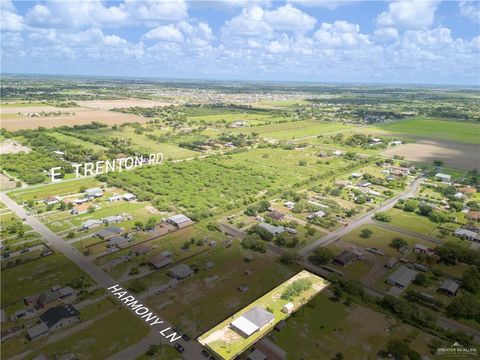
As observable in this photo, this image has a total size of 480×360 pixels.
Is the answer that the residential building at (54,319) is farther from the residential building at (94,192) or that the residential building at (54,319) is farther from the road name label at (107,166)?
the road name label at (107,166)

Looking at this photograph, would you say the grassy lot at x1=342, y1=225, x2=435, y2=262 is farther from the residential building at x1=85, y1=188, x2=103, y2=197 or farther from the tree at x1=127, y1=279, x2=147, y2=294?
the residential building at x1=85, y1=188, x2=103, y2=197

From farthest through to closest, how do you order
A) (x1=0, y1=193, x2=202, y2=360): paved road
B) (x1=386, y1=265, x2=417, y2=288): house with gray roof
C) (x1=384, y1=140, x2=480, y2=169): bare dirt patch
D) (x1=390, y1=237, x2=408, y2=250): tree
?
(x1=384, y1=140, x2=480, y2=169): bare dirt patch → (x1=390, y1=237, x2=408, y2=250): tree → (x1=386, y1=265, x2=417, y2=288): house with gray roof → (x1=0, y1=193, x2=202, y2=360): paved road

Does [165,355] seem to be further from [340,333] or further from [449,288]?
[449,288]

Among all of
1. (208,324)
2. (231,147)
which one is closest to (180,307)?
(208,324)

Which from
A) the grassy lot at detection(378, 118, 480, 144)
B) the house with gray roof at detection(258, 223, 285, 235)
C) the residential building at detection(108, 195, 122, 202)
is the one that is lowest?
the house with gray roof at detection(258, 223, 285, 235)

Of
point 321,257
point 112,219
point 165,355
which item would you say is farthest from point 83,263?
point 321,257

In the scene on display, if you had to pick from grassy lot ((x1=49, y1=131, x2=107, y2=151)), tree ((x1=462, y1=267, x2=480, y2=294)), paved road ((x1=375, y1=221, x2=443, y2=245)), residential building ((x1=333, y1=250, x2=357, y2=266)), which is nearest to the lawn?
paved road ((x1=375, y1=221, x2=443, y2=245))
